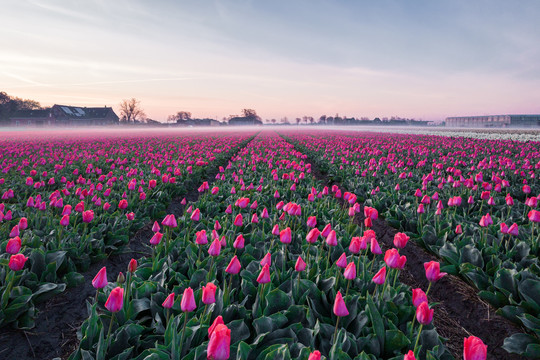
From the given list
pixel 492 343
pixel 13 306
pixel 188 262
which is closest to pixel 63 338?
pixel 13 306

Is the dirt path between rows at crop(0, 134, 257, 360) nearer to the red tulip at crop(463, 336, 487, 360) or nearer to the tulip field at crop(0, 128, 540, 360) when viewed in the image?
the tulip field at crop(0, 128, 540, 360)

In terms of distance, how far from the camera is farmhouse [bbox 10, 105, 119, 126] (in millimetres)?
88688

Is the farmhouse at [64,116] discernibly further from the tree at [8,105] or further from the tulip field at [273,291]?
the tulip field at [273,291]

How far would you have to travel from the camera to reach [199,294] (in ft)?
8.80

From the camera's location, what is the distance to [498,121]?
8806 cm

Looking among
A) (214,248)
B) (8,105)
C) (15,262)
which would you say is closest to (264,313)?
(214,248)

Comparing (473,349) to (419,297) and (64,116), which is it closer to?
(419,297)

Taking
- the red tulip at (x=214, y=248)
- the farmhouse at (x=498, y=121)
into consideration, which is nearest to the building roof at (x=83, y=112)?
the red tulip at (x=214, y=248)

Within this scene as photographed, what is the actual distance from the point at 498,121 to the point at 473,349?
107 m

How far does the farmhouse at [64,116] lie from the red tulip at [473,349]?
110 m

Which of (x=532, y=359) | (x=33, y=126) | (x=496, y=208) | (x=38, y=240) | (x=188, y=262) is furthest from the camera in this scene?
(x=33, y=126)

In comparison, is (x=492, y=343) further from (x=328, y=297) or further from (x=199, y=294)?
(x=199, y=294)

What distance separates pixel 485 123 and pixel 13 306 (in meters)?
110

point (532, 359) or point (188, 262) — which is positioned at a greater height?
point (188, 262)
